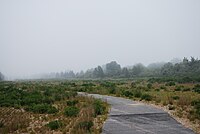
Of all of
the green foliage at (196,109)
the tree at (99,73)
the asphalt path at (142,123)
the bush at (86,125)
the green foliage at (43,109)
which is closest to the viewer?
the asphalt path at (142,123)

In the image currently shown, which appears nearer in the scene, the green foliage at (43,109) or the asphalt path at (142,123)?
the asphalt path at (142,123)

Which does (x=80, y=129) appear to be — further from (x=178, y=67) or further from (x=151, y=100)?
(x=178, y=67)

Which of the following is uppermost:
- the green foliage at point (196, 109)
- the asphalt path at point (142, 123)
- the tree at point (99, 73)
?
the tree at point (99, 73)

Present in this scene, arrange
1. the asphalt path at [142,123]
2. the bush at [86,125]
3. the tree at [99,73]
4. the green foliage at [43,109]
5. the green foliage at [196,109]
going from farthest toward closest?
the tree at [99,73] < the green foliage at [43,109] < the green foliage at [196,109] < the bush at [86,125] < the asphalt path at [142,123]

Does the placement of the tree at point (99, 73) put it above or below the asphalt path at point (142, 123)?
above

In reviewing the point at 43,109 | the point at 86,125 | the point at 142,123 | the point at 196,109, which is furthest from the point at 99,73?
the point at 86,125

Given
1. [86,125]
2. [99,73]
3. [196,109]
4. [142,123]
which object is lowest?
[142,123]

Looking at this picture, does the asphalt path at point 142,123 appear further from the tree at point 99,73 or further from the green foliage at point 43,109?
the tree at point 99,73

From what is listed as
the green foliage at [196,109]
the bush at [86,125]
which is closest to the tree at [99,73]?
the green foliage at [196,109]

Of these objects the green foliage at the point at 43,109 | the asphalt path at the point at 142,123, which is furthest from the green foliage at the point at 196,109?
the green foliage at the point at 43,109

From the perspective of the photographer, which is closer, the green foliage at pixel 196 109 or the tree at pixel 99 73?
the green foliage at pixel 196 109

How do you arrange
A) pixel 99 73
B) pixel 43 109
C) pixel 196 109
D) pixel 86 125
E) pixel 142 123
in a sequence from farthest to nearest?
1. pixel 99 73
2. pixel 43 109
3. pixel 196 109
4. pixel 142 123
5. pixel 86 125

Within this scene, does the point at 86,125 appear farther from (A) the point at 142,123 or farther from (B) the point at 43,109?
(B) the point at 43,109

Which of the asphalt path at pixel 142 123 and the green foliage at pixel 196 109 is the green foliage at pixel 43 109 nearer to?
the asphalt path at pixel 142 123
